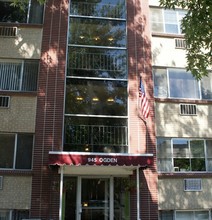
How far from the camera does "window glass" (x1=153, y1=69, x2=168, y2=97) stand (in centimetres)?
1537

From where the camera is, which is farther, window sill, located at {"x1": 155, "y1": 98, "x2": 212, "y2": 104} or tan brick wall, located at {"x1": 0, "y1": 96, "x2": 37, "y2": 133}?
window sill, located at {"x1": 155, "y1": 98, "x2": 212, "y2": 104}

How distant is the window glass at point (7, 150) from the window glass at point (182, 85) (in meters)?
7.03

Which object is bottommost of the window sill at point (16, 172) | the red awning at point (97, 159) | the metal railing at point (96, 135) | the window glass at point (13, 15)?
the window sill at point (16, 172)

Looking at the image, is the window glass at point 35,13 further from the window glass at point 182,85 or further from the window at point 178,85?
the window glass at point 182,85

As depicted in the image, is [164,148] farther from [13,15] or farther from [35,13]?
[13,15]

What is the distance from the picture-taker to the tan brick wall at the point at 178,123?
581 inches

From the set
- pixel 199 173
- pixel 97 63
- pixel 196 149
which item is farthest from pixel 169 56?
pixel 199 173

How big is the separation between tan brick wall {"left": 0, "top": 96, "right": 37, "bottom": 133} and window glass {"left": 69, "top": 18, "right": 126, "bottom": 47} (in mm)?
3382

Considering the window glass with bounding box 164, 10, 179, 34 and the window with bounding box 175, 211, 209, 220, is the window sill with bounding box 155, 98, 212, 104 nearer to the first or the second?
the window glass with bounding box 164, 10, 179, 34

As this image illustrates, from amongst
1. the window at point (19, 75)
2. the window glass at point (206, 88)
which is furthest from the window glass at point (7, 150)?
the window glass at point (206, 88)

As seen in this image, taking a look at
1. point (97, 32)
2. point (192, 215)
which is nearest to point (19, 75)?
point (97, 32)

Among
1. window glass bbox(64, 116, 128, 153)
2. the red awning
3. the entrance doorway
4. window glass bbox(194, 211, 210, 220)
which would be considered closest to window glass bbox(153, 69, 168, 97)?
window glass bbox(64, 116, 128, 153)

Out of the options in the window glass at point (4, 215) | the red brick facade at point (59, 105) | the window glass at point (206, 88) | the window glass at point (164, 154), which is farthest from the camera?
the window glass at point (206, 88)

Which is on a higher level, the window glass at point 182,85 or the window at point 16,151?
the window glass at point 182,85
